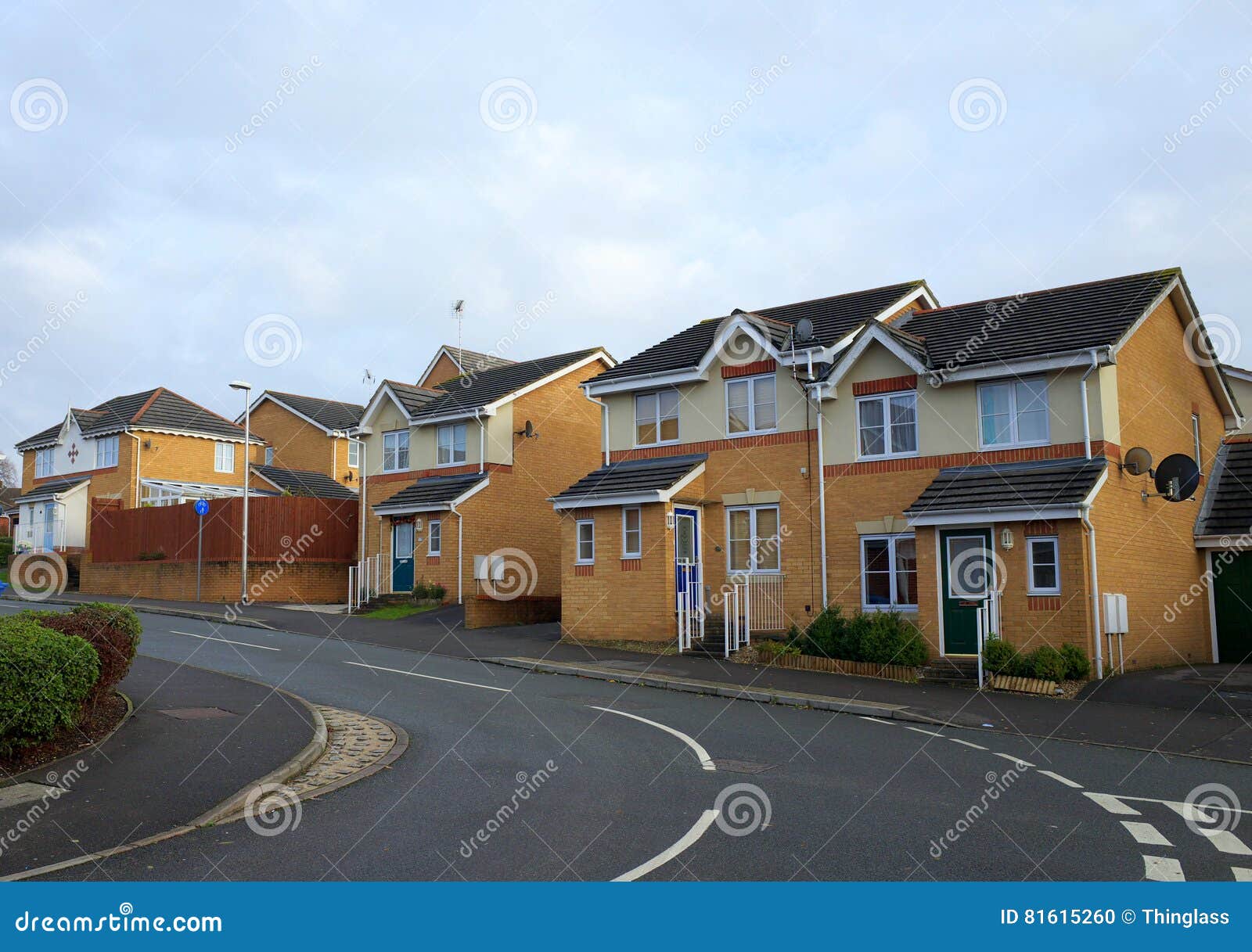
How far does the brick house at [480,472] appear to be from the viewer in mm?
31250

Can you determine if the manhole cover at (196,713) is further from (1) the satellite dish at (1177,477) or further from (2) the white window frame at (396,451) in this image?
(2) the white window frame at (396,451)

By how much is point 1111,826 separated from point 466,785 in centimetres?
539

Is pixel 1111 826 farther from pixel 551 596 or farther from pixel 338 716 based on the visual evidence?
pixel 551 596

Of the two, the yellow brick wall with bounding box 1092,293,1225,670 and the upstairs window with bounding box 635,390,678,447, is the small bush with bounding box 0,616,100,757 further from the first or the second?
the upstairs window with bounding box 635,390,678,447

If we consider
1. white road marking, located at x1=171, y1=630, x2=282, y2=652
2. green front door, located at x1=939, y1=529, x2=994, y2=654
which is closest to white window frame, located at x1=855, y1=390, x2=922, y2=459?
green front door, located at x1=939, y1=529, x2=994, y2=654

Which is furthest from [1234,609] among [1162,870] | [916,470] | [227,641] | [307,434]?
[307,434]

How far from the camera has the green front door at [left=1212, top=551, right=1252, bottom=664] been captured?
75.7ft

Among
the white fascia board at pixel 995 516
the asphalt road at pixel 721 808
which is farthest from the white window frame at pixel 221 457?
the white fascia board at pixel 995 516

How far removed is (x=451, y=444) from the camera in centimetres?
3388

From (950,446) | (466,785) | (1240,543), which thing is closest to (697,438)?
(950,446)

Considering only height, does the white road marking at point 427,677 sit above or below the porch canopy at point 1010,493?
below

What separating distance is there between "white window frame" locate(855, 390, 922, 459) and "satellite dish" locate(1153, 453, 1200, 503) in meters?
4.69

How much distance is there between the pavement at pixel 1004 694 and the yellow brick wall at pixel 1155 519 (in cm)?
104

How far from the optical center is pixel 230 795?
8.72m
